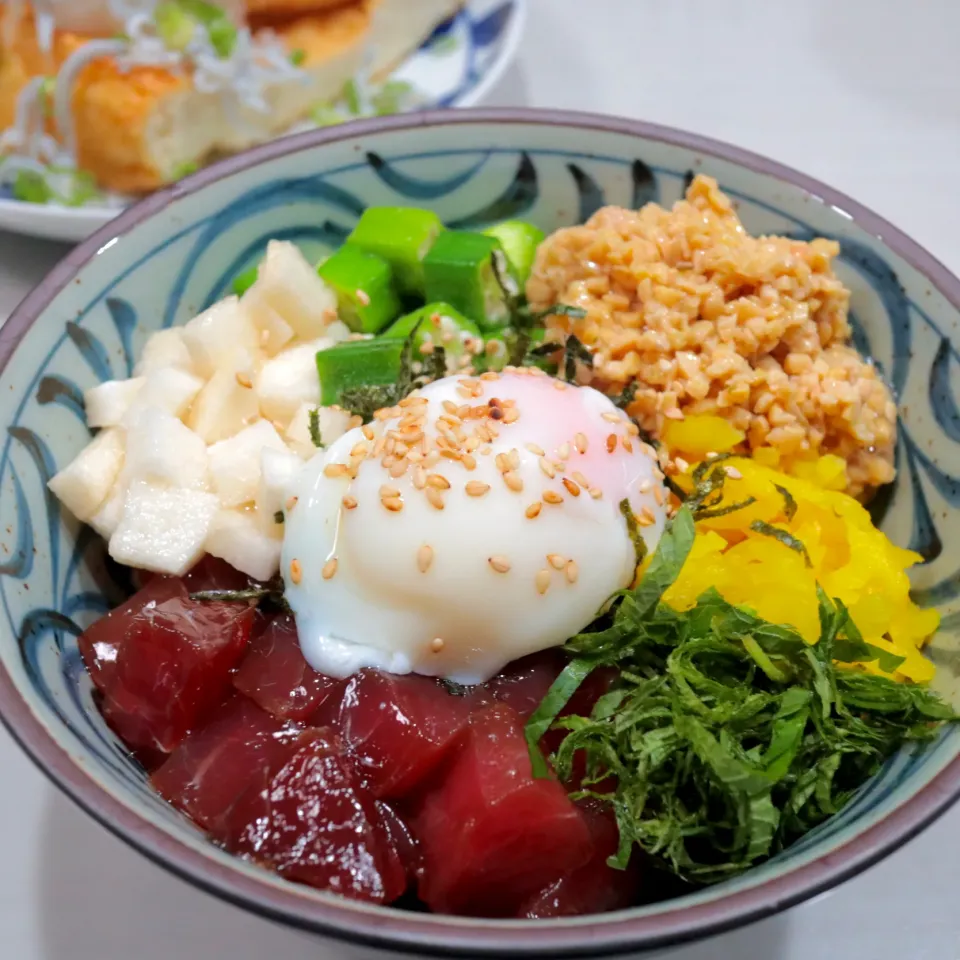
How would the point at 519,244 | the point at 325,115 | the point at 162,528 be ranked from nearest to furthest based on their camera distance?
the point at 162,528
the point at 519,244
the point at 325,115

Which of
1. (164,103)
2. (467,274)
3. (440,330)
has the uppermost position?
(164,103)

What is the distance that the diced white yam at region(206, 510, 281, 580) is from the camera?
1.64 meters

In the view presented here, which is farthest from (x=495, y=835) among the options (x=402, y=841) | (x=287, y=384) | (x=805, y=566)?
(x=287, y=384)

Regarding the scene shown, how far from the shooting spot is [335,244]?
216 cm

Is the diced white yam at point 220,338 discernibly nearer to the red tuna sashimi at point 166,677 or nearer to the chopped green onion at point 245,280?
the chopped green onion at point 245,280

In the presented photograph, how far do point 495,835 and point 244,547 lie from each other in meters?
0.68

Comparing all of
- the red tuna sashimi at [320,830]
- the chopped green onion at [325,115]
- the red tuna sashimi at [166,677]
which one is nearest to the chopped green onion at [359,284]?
the red tuna sashimi at [166,677]

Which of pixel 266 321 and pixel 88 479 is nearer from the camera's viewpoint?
pixel 88 479

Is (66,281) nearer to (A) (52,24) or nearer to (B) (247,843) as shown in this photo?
(B) (247,843)

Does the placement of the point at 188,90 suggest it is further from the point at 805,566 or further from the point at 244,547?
the point at 805,566

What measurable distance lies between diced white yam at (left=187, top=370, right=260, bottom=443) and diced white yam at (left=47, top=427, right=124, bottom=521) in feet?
0.52

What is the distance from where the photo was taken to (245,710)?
4.78 feet

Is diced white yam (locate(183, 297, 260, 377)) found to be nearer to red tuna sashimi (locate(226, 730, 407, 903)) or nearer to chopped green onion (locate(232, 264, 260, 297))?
chopped green onion (locate(232, 264, 260, 297))

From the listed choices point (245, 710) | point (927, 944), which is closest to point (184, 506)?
point (245, 710)
